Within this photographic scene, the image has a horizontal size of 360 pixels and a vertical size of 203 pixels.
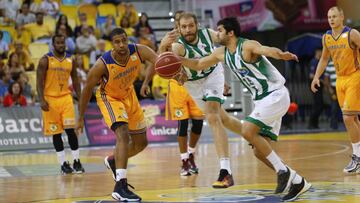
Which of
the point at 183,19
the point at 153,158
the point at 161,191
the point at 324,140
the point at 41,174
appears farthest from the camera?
the point at 324,140

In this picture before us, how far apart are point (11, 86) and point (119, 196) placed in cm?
1019

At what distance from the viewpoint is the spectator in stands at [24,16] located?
2189 cm

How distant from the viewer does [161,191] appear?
9.73 meters

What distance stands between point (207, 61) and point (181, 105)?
2974 millimetres

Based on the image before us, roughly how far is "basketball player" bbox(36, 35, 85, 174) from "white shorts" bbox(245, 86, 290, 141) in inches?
195

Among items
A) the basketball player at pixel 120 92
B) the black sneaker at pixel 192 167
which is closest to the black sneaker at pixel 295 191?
the basketball player at pixel 120 92

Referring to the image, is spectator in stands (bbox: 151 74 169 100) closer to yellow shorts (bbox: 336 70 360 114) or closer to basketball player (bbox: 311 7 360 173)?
basketball player (bbox: 311 7 360 173)

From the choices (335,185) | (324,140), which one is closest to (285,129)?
(324,140)

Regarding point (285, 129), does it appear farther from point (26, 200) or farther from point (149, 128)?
point (26, 200)

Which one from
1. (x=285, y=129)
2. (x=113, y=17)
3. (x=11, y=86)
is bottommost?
(x=285, y=129)

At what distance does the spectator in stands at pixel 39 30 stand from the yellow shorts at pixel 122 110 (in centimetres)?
1210

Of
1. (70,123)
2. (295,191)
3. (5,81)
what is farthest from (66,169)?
(5,81)

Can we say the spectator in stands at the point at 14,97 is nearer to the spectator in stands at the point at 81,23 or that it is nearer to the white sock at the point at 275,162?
the spectator in stands at the point at 81,23

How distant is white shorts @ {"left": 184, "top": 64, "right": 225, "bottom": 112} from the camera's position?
10.8m
